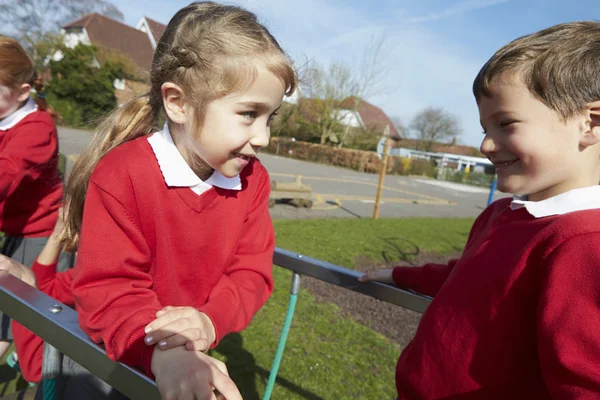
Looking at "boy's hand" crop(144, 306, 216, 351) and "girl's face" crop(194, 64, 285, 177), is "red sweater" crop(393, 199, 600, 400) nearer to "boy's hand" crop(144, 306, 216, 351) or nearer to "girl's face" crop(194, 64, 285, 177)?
"boy's hand" crop(144, 306, 216, 351)

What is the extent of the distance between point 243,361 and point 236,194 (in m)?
2.32

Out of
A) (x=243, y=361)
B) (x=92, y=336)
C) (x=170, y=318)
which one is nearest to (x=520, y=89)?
(x=170, y=318)

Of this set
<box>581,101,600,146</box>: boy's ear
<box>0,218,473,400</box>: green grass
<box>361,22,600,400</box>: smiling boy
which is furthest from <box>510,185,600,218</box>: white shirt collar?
<box>0,218,473,400</box>: green grass

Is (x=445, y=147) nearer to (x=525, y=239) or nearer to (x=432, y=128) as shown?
(x=432, y=128)

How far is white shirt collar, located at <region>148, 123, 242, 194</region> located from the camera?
1.26 metres

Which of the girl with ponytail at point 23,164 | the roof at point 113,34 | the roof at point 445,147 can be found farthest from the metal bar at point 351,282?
the roof at point 445,147

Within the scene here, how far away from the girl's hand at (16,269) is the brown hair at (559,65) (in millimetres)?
1598

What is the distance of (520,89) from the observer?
3.70 ft

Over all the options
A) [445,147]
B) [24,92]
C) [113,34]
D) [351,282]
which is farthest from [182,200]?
[445,147]

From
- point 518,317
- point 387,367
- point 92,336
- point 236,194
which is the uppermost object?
point 236,194

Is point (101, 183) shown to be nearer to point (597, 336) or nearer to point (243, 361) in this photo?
point (597, 336)

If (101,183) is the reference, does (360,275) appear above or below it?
below

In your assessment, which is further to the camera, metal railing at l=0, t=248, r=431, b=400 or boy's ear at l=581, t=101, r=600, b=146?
boy's ear at l=581, t=101, r=600, b=146

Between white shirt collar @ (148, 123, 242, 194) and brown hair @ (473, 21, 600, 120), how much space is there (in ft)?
2.72
